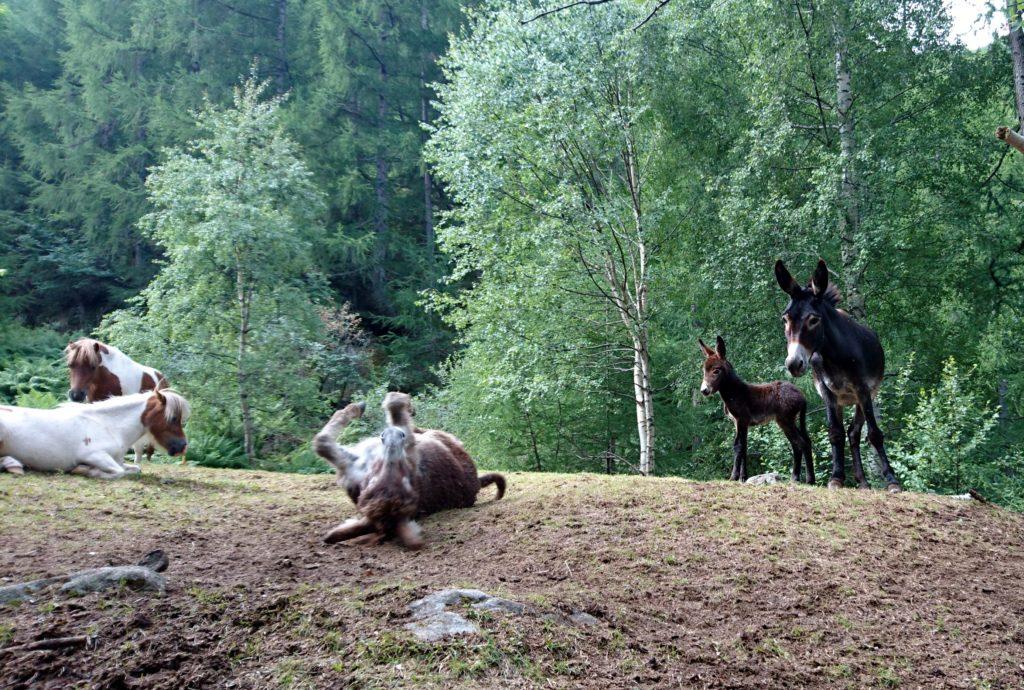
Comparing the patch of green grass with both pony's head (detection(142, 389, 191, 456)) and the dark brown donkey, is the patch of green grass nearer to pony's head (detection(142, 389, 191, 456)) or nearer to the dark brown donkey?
the dark brown donkey

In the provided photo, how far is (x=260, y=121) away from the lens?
50.0 ft

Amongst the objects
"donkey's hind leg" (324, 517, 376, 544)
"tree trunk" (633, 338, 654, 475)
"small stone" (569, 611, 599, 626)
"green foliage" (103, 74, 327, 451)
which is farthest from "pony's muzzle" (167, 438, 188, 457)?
"tree trunk" (633, 338, 654, 475)

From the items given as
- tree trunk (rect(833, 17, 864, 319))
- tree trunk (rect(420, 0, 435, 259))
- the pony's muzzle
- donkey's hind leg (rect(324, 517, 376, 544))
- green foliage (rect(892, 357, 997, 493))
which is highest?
tree trunk (rect(420, 0, 435, 259))

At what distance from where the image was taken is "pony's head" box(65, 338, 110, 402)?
34.5 ft

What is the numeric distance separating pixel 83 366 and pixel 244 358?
3.35 metres

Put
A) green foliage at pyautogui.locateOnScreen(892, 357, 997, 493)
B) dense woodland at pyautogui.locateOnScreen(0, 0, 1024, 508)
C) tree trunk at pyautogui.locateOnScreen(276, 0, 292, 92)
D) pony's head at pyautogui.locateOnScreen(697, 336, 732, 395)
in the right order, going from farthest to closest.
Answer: tree trunk at pyautogui.locateOnScreen(276, 0, 292, 92) → dense woodland at pyautogui.locateOnScreen(0, 0, 1024, 508) → green foliage at pyautogui.locateOnScreen(892, 357, 997, 493) → pony's head at pyautogui.locateOnScreen(697, 336, 732, 395)

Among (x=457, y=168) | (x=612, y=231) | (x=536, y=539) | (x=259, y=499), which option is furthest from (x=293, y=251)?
(x=536, y=539)

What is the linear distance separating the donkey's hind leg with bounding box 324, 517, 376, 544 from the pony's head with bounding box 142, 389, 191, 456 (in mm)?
4588

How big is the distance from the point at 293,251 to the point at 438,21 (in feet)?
73.3

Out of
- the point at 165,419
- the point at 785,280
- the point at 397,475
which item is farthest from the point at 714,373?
the point at 165,419

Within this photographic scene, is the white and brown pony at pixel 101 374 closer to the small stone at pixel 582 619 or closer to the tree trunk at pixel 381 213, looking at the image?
the small stone at pixel 582 619

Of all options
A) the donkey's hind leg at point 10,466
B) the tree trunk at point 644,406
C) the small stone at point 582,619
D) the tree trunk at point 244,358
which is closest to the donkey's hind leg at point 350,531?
the small stone at point 582,619

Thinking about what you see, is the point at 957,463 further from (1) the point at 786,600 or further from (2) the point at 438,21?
(2) the point at 438,21

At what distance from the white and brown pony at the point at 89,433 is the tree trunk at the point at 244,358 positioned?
4559 millimetres
